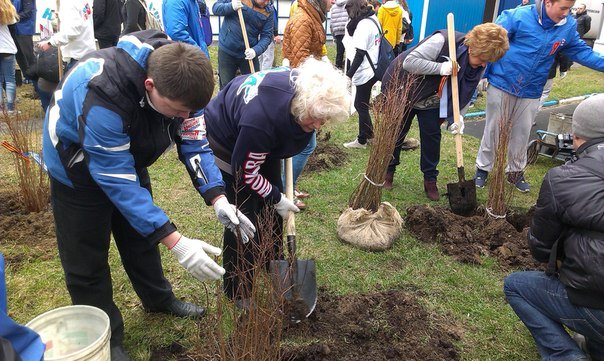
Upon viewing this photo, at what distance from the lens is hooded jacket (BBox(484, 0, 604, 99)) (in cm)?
418

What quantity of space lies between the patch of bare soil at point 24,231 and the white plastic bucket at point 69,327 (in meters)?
1.45

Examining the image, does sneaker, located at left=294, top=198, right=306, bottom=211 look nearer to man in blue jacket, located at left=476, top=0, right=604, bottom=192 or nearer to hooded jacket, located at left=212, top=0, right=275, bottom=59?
man in blue jacket, located at left=476, top=0, right=604, bottom=192

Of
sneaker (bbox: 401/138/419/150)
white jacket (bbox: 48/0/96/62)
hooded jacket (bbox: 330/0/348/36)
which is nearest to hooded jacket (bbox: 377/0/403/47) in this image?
hooded jacket (bbox: 330/0/348/36)

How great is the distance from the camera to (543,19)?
4.12 meters

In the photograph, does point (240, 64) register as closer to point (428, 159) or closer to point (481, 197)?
point (428, 159)

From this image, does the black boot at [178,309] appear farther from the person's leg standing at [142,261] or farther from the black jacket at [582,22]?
the black jacket at [582,22]

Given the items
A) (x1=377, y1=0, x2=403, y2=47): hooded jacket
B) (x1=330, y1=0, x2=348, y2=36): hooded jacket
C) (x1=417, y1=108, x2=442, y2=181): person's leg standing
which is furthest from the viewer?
(x1=330, y1=0, x2=348, y2=36): hooded jacket

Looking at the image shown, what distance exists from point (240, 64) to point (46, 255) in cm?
326

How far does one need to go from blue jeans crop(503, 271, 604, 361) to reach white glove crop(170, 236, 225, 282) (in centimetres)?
167

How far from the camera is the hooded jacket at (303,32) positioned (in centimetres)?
492

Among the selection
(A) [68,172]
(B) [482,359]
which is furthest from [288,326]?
(A) [68,172]

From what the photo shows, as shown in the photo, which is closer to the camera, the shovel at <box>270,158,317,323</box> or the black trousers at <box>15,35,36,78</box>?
the shovel at <box>270,158,317,323</box>

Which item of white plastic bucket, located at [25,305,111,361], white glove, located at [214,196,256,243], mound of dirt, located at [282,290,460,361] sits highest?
white glove, located at [214,196,256,243]

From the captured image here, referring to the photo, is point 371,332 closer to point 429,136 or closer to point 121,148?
point 121,148
